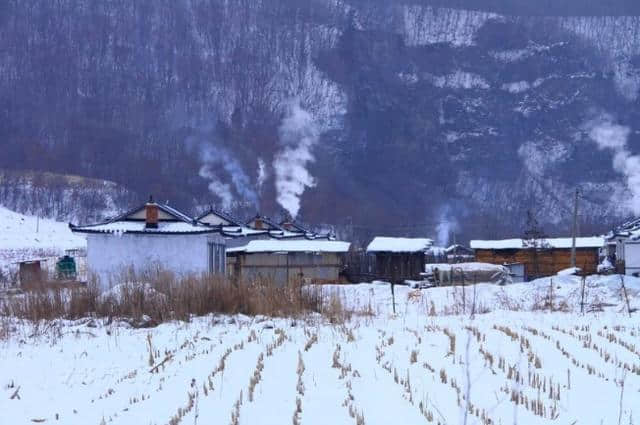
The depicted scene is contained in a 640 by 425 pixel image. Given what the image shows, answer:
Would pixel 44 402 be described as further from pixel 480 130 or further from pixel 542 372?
pixel 480 130

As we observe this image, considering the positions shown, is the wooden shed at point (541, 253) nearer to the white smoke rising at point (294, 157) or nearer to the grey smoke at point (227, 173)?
the white smoke rising at point (294, 157)

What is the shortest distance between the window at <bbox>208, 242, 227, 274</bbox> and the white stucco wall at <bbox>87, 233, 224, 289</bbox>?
812 mm

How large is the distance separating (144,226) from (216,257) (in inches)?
159

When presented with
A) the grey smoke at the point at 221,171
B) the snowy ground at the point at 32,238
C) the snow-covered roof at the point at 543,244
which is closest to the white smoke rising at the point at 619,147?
the grey smoke at the point at 221,171

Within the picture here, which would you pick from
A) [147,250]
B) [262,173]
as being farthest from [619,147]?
[147,250]

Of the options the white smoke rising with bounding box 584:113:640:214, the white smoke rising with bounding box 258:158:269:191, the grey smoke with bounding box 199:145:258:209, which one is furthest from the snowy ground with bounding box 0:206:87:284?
the white smoke rising with bounding box 584:113:640:214

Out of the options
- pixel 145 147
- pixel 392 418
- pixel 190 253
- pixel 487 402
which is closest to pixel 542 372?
pixel 487 402

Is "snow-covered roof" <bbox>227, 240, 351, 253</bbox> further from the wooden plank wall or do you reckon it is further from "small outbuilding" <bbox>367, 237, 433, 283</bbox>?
the wooden plank wall

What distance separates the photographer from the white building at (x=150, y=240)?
2988 centimetres

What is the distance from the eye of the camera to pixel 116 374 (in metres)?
9.57

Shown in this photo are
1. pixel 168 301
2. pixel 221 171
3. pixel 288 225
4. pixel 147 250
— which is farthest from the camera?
pixel 221 171

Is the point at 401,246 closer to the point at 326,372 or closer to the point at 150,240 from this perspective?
the point at 150,240

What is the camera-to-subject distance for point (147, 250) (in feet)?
99.5

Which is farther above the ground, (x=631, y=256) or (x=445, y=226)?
(x=445, y=226)
